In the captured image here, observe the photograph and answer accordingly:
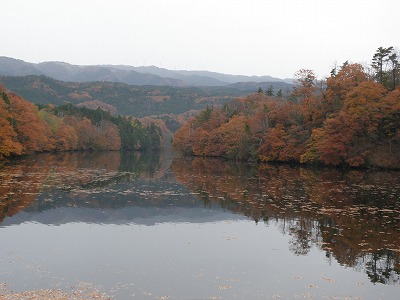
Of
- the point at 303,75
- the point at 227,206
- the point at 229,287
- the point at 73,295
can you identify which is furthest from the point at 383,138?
the point at 73,295

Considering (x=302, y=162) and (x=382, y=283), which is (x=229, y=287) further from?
(x=302, y=162)

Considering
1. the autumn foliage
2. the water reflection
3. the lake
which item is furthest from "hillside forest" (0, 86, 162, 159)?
the autumn foliage

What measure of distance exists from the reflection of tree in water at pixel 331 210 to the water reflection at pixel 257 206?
0.04 m

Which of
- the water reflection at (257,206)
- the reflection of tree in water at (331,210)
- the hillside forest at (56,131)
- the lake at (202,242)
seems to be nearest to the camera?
the lake at (202,242)

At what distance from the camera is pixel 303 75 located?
288 ft

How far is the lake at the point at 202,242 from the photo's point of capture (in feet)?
49.7

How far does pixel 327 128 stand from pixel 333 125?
1.21 m

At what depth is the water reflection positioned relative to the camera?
68.3 ft

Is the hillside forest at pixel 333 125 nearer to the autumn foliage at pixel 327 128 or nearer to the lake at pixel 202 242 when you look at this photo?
the autumn foliage at pixel 327 128

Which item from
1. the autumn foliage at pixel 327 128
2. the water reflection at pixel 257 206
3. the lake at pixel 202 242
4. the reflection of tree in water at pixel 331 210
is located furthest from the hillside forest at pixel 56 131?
the autumn foliage at pixel 327 128

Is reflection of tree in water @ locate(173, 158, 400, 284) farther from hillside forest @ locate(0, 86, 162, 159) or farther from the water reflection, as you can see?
hillside forest @ locate(0, 86, 162, 159)

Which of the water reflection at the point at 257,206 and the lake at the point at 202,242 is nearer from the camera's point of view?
the lake at the point at 202,242

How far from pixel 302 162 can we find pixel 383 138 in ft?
50.8

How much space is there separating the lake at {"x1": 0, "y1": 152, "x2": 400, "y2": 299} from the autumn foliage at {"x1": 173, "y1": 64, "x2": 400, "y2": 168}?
23.0 metres
